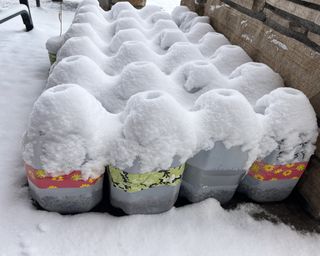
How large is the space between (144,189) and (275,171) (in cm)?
51

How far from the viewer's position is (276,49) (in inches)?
57.0

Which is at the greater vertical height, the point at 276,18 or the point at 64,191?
the point at 276,18

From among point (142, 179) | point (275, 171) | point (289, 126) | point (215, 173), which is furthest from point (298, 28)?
point (142, 179)

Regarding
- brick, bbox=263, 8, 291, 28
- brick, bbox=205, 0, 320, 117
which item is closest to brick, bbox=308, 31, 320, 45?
brick, bbox=205, 0, 320, 117

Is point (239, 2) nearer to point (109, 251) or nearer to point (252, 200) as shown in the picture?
point (252, 200)

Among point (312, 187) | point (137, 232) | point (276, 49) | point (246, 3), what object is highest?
point (246, 3)

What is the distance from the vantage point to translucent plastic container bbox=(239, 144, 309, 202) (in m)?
1.12

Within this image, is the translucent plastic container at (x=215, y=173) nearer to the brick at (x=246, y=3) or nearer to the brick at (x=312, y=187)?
the brick at (x=312, y=187)

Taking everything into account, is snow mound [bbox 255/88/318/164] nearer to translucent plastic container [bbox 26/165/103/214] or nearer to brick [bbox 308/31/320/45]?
brick [bbox 308/31/320/45]

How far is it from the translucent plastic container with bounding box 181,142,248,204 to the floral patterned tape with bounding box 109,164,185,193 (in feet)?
0.25

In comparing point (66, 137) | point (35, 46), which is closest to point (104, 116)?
point (66, 137)

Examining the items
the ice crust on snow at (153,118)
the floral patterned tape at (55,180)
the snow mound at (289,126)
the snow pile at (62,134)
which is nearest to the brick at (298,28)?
the ice crust on snow at (153,118)

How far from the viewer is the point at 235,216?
1153 mm

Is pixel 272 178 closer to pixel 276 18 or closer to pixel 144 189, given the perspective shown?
pixel 144 189
